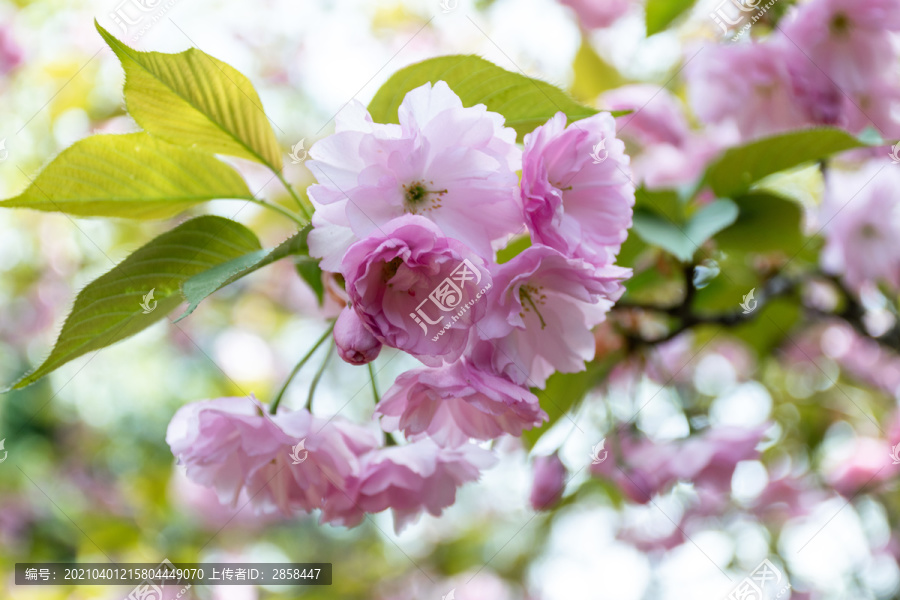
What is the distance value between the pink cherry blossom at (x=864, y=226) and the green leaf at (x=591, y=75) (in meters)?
0.55

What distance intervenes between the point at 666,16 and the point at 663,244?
1.65ft

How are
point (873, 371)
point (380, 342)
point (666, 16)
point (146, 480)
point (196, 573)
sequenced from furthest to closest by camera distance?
1. point (873, 371)
2. point (146, 480)
3. point (196, 573)
4. point (666, 16)
5. point (380, 342)

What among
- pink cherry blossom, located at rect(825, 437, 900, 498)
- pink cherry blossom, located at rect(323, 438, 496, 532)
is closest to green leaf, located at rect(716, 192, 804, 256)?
pink cherry blossom, located at rect(323, 438, 496, 532)

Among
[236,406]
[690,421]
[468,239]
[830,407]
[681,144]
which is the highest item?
[468,239]

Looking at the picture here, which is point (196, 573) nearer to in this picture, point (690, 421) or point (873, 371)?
point (690, 421)

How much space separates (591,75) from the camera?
1.60 m

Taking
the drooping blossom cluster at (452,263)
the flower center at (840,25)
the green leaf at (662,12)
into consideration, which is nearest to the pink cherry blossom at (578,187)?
the drooping blossom cluster at (452,263)

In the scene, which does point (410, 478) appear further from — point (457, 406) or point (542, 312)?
point (542, 312)

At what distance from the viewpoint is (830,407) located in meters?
2.16

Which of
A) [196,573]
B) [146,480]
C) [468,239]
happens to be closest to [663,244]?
[468,239]

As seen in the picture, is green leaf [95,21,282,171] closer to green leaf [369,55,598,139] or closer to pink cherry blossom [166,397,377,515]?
green leaf [369,55,598,139]

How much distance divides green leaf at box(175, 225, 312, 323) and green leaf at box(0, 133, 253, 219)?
152 millimetres

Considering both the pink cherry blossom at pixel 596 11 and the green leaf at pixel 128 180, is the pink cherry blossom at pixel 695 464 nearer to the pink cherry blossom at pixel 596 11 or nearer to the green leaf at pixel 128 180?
the green leaf at pixel 128 180

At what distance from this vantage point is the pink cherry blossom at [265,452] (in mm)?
674
